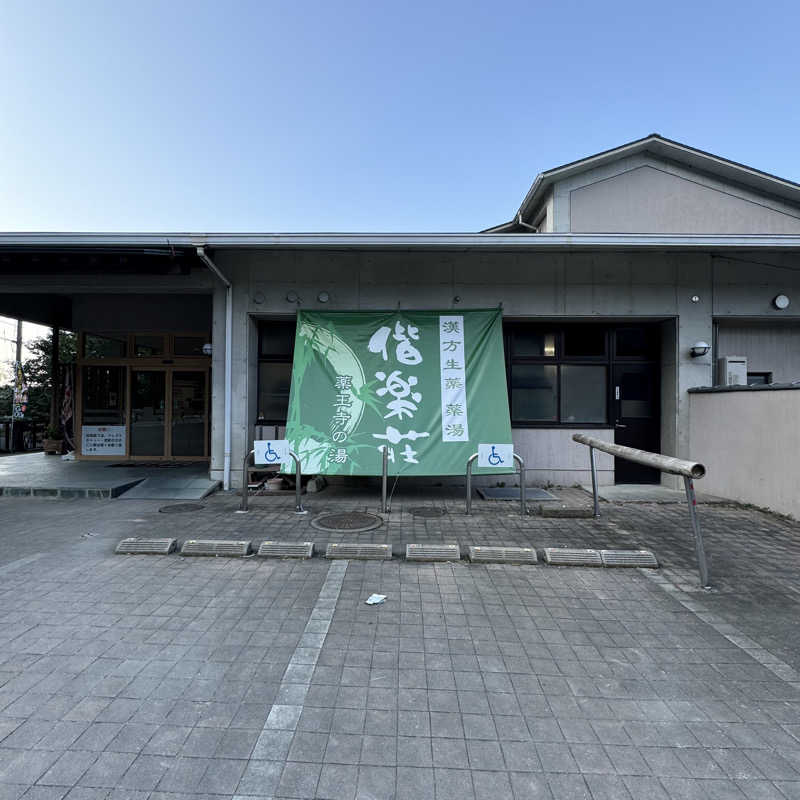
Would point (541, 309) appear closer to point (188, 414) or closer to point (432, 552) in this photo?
point (432, 552)

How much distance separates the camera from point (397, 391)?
7.69 metres

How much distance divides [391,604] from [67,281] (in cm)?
865

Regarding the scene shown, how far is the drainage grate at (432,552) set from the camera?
15.9ft

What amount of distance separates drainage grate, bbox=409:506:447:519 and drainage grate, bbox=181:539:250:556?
102 inches

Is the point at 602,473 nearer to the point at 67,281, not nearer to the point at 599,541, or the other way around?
the point at 599,541

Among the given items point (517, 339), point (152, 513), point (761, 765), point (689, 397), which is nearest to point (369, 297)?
point (517, 339)

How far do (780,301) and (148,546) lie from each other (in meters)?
11.0

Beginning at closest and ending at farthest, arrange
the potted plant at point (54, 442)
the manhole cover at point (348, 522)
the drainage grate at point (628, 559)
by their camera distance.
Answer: the drainage grate at point (628, 559) → the manhole cover at point (348, 522) → the potted plant at point (54, 442)

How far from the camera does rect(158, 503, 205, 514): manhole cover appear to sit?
265 inches

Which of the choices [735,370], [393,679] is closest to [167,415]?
[393,679]

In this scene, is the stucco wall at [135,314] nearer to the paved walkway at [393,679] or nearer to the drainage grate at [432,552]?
the paved walkway at [393,679]

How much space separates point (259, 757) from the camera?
2.15 metres

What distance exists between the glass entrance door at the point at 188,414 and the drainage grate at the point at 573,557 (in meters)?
9.79

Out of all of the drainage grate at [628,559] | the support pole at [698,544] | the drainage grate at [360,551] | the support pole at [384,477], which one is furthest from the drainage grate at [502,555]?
the support pole at [384,477]
